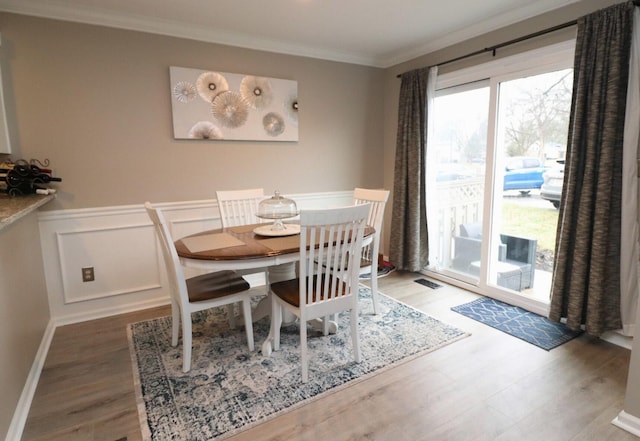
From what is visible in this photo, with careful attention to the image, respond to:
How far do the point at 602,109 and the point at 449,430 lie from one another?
2.19 metres

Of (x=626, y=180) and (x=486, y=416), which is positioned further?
(x=626, y=180)

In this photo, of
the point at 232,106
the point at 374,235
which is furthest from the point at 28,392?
the point at 232,106

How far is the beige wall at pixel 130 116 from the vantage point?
2633 mm

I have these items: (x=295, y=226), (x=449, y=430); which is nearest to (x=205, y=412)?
(x=449, y=430)

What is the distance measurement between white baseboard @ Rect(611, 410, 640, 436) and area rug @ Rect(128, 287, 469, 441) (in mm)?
954

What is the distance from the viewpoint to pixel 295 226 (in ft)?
9.12

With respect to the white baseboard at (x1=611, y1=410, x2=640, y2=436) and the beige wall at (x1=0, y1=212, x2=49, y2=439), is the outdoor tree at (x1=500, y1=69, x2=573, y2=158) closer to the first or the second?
the white baseboard at (x1=611, y1=410, x2=640, y2=436)

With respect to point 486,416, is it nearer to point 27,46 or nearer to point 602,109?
point 602,109

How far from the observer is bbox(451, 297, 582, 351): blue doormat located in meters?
2.53

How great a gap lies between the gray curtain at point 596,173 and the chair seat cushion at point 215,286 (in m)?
2.28

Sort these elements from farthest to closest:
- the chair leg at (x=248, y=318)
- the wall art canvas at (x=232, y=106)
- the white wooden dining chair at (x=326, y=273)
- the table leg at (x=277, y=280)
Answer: the wall art canvas at (x=232, y=106) < the table leg at (x=277, y=280) < the chair leg at (x=248, y=318) < the white wooden dining chair at (x=326, y=273)

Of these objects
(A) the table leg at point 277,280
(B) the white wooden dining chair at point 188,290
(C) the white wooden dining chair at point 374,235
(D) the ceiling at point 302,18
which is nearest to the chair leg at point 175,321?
(B) the white wooden dining chair at point 188,290

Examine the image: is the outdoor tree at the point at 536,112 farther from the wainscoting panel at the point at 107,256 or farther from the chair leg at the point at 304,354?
the wainscoting panel at the point at 107,256

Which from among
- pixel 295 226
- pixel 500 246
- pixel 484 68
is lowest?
pixel 500 246
